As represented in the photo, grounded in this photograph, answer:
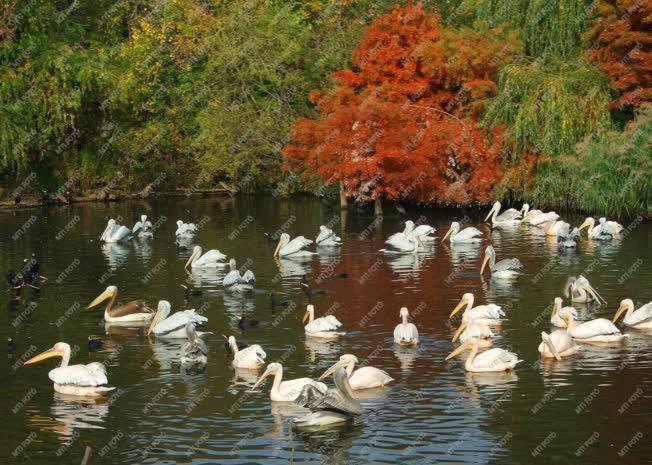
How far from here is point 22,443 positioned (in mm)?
16469

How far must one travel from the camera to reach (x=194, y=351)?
813 inches

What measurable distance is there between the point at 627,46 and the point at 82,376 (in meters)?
30.6

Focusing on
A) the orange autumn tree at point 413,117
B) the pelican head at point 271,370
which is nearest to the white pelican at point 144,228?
the orange autumn tree at point 413,117

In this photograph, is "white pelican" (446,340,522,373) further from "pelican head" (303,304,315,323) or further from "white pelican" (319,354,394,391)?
"pelican head" (303,304,315,323)

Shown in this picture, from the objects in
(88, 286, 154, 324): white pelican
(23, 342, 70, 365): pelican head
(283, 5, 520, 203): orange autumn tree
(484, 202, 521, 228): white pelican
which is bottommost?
(484, 202, 521, 228): white pelican

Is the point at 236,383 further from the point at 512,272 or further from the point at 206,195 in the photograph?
the point at 206,195

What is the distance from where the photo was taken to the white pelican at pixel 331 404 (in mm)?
16453

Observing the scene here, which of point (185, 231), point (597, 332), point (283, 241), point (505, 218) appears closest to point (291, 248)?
point (283, 241)

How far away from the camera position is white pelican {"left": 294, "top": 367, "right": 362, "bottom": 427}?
1645 cm

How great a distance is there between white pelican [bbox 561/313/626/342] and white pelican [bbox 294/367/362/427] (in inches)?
257

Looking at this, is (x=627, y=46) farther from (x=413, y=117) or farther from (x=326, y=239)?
(x=326, y=239)

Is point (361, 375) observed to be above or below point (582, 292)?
above

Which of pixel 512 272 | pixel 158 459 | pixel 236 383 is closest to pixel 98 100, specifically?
pixel 512 272

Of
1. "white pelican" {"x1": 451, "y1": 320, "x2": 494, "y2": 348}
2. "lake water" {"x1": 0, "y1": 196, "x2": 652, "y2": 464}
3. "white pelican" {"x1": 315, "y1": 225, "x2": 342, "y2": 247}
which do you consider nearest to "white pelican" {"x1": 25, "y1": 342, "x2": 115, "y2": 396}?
"lake water" {"x1": 0, "y1": 196, "x2": 652, "y2": 464}
